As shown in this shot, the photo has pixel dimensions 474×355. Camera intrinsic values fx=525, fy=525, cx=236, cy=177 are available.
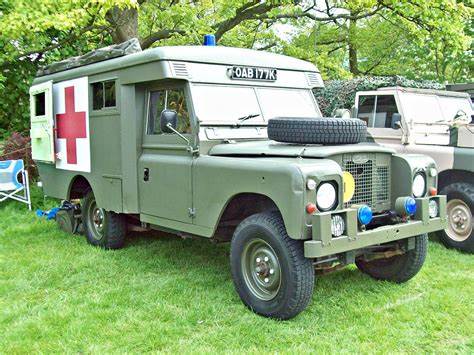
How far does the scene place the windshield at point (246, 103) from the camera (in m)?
5.03

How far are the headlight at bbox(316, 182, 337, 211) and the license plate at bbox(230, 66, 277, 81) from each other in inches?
72.6

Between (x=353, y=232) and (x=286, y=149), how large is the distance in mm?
901

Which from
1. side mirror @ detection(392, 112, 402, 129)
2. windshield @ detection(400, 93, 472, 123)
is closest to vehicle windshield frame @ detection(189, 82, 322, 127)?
side mirror @ detection(392, 112, 402, 129)

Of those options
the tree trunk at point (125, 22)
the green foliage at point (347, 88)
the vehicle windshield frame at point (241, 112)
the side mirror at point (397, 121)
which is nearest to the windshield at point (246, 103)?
the vehicle windshield frame at point (241, 112)

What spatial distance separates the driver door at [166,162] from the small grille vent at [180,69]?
0.45ft

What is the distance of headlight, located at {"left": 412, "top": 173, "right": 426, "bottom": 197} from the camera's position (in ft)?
15.4

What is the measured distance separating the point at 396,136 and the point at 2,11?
643 centimetres

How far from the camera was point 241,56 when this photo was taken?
5426 mm

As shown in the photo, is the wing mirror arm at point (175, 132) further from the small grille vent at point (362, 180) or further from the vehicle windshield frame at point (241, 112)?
the small grille vent at point (362, 180)

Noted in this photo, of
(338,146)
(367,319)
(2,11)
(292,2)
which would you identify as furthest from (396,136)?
(2,11)

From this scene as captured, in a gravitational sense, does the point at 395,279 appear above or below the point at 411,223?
below

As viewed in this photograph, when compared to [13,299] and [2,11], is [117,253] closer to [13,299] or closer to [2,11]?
[13,299]

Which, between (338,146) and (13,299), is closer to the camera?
(338,146)

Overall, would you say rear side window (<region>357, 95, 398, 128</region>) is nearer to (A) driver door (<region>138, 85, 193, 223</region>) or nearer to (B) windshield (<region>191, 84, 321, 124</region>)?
(B) windshield (<region>191, 84, 321, 124</region>)
